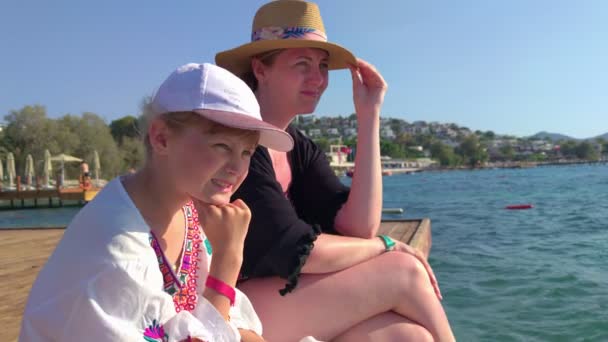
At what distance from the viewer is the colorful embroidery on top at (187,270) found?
4.00 ft

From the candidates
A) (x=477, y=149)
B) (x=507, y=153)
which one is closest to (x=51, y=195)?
(x=477, y=149)

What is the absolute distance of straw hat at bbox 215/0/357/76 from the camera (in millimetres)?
1926

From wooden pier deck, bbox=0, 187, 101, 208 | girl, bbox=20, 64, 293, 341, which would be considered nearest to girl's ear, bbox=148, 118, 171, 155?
girl, bbox=20, 64, 293, 341

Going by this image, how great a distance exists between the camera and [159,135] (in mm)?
1204

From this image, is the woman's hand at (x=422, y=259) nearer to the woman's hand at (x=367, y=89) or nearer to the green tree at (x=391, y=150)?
the woman's hand at (x=367, y=89)

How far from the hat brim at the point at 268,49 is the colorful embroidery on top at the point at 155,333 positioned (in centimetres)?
114

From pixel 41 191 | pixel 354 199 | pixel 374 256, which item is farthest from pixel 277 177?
pixel 41 191

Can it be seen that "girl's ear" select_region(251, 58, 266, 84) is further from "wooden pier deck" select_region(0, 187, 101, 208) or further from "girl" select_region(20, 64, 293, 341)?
"wooden pier deck" select_region(0, 187, 101, 208)

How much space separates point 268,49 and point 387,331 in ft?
3.49

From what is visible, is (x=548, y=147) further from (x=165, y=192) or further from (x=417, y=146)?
(x=165, y=192)

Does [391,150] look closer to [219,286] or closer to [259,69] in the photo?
[259,69]

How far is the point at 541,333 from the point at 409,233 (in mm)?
1672

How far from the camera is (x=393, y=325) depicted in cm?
168

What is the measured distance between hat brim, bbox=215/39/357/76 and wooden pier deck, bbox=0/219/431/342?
1.54 metres
